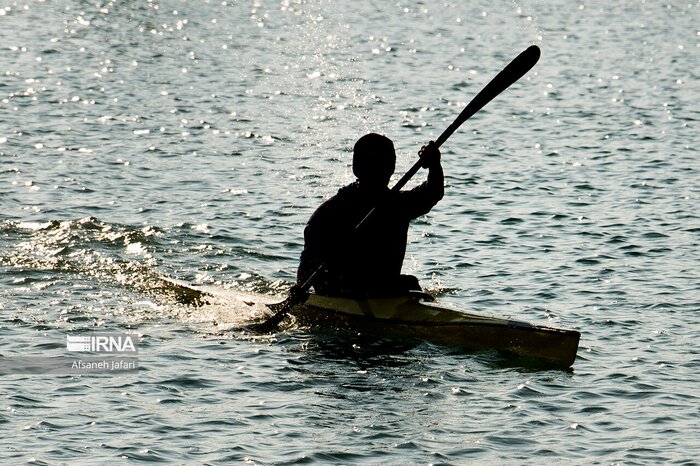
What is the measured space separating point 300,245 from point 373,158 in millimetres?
4453

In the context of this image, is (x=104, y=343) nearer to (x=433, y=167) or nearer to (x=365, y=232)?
(x=365, y=232)

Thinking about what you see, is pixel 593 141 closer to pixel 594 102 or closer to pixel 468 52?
pixel 594 102

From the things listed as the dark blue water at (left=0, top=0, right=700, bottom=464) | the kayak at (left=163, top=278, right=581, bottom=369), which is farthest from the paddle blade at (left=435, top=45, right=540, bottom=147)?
the dark blue water at (left=0, top=0, right=700, bottom=464)

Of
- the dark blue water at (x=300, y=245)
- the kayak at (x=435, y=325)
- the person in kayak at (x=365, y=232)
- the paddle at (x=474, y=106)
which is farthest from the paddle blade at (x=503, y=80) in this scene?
the dark blue water at (x=300, y=245)

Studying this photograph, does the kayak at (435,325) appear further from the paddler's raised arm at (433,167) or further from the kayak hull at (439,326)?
the paddler's raised arm at (433,167)

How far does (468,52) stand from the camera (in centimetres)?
3662

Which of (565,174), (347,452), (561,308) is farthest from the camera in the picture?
(565,174)

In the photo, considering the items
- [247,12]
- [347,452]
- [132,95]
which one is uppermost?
[247,12]

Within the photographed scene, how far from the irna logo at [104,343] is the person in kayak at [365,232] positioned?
1.60 metres

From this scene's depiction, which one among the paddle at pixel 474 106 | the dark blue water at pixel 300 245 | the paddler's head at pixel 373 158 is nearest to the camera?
the dark blue water at pixel 300 245

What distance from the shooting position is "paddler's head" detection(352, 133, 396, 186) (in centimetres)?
1089

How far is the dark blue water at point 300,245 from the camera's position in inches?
364

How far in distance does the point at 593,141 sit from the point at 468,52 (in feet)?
46.7

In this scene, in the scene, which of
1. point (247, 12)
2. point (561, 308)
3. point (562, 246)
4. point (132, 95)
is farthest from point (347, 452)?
point (247, 12)
